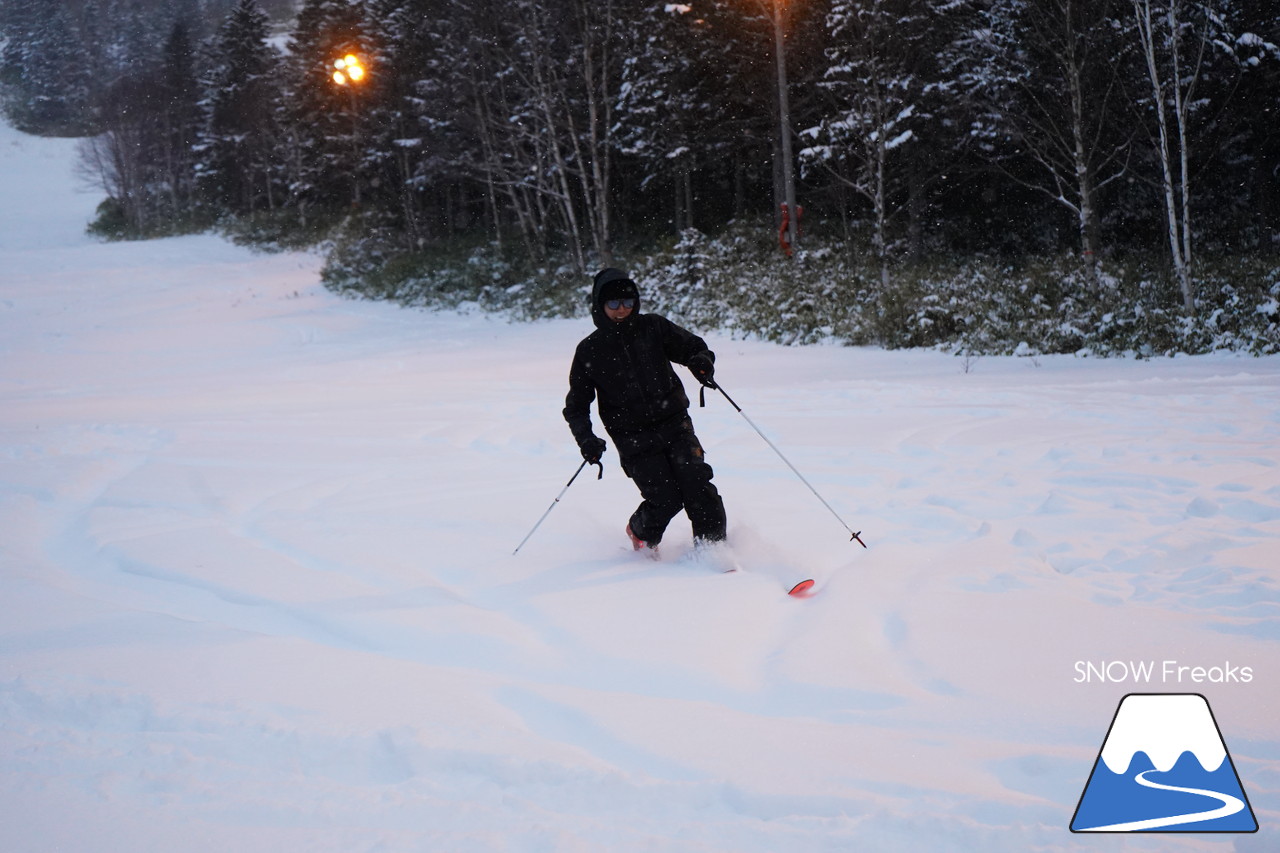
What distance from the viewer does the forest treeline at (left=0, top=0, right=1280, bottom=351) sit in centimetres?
1476

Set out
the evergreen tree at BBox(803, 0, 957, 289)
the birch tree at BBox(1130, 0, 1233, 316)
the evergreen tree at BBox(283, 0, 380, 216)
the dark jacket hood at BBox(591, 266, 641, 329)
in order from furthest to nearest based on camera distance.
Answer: the evergreen tree at BBox(283, 0, 380, 216), the evergreen tree at BBox(803, 0, 957, 289), the birch tree at BBox(1130, 0, 1233, 316), the dark jacket hood at BBox(591, 266, 641, 329)

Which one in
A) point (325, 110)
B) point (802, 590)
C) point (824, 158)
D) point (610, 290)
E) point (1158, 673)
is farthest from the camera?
point (325, 110)

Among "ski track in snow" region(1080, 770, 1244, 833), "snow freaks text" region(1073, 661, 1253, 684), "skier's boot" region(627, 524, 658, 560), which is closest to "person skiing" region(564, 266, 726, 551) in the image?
"skier's boot" region(627, 524, 658, 560)

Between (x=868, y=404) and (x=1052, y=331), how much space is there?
18.7 ft

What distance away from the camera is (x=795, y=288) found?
60.9ft

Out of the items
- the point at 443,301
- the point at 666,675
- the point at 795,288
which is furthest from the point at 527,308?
the point at 666,675

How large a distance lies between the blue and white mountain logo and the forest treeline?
10.8 m

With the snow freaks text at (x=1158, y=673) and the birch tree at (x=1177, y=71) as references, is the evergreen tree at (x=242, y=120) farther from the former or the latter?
the snow freaks text at (x=1158, y=673)

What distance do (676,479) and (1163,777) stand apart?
271cm

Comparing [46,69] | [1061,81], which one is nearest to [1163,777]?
[1061,81]

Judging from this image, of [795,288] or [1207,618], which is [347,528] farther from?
[795,288]

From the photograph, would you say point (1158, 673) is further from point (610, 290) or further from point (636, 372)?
point (610, 290)

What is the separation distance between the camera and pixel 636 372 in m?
Result: 4.71

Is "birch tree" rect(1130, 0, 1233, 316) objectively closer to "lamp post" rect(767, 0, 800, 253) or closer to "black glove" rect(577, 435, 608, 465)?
"lamp post" rect(767, 0, 800, 253)
